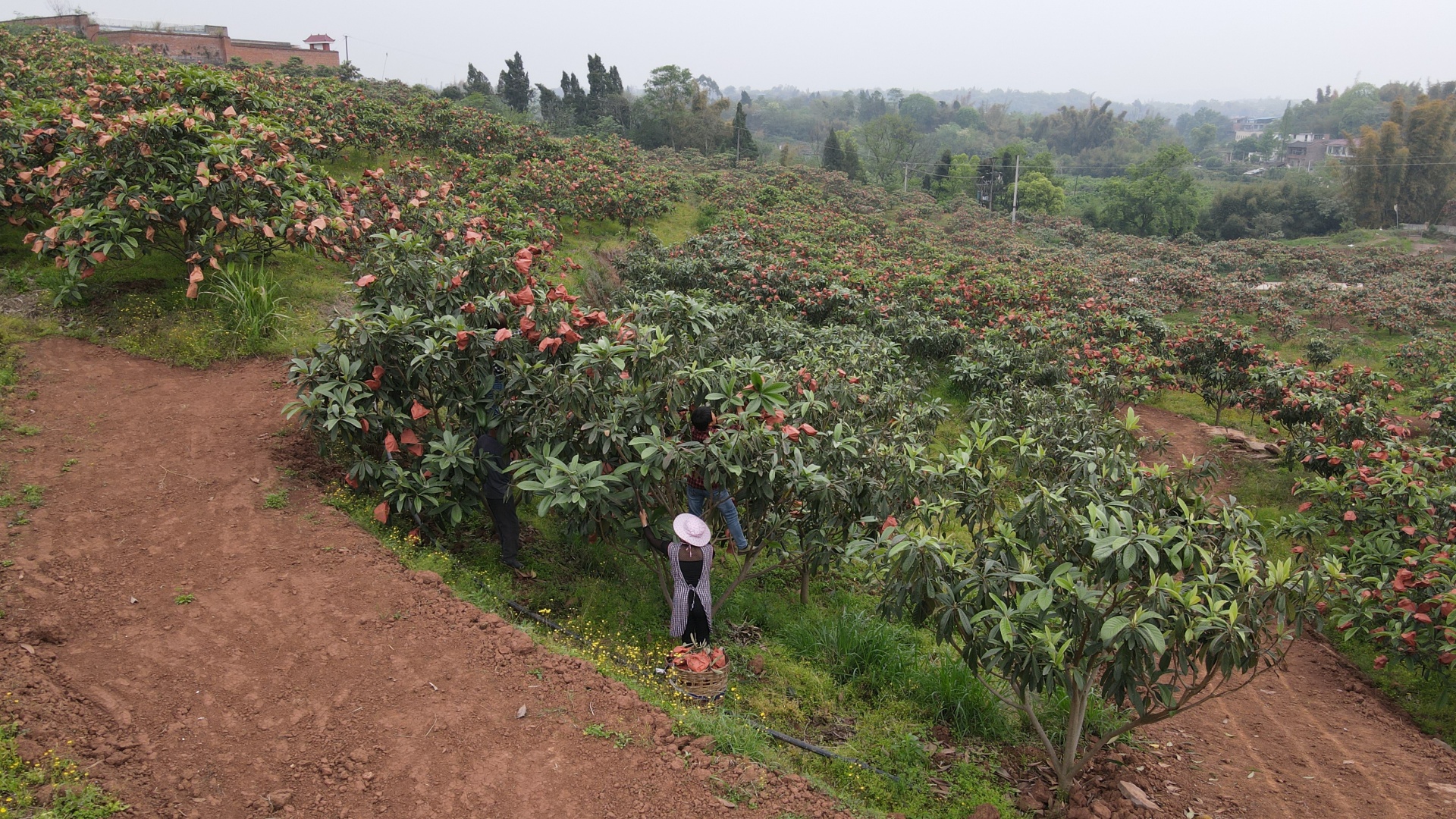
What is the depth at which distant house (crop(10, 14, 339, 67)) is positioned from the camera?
962 inches

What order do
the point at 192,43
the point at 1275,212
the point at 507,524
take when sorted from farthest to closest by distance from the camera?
the point at 1275,212, the point at 192,43, the point at 507,524

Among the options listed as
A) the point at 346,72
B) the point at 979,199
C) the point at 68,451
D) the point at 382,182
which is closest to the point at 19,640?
the point at 68,451

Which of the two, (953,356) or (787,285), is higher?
(787,285)

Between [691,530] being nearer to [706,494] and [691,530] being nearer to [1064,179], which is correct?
[706,494]

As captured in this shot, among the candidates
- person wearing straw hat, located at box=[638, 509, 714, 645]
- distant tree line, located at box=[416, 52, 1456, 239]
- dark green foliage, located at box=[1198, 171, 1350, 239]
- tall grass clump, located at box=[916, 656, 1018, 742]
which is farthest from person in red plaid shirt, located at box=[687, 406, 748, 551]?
dark green foliage, located at box=[1198, 171, 1350, 239]

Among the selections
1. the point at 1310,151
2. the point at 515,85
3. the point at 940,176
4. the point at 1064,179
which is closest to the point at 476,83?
the point at 515,85

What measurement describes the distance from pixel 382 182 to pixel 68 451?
15.8 ft

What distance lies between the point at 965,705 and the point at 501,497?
3114 millimetres

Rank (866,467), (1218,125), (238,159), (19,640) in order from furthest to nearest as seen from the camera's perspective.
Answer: (1218,125) → (238,159) → (866,467) → (19,640)

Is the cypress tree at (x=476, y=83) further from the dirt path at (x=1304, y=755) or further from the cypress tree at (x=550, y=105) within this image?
the dirt path at (x=1304, y=755)

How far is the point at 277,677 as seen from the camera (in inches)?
136

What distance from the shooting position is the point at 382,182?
28.6 ft

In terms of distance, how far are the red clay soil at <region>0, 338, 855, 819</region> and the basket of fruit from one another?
0.40m

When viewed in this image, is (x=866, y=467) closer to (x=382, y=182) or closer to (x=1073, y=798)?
(x=1073, y=798)
